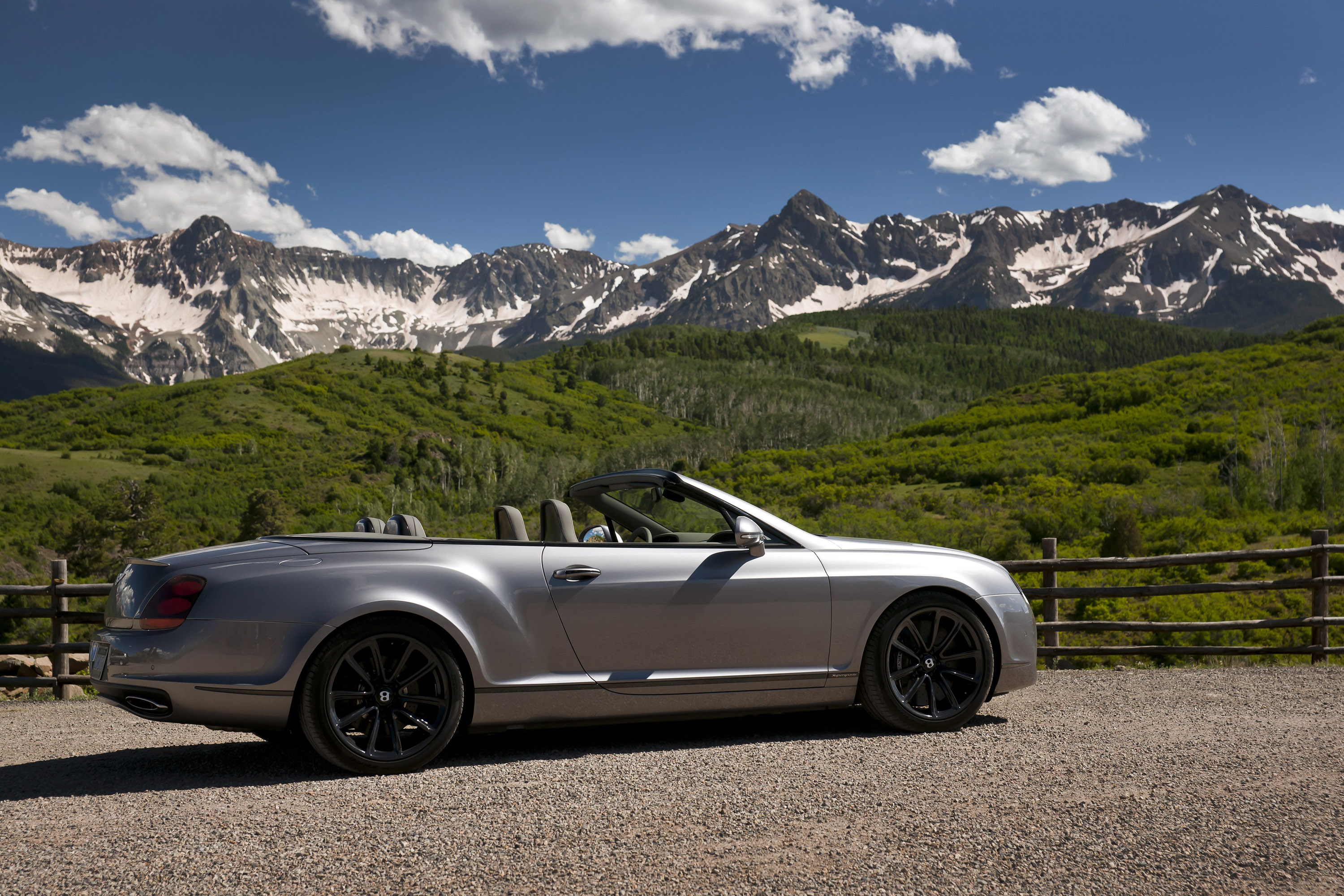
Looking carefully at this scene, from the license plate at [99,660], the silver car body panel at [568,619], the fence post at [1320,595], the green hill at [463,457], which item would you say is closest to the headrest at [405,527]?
the silver car body panel at [568,619]

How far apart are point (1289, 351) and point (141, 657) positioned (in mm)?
79232

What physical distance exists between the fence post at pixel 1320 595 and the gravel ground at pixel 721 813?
3691mm

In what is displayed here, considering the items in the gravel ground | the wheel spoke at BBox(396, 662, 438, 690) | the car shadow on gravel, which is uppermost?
the wheel spoke at BBox(396, 662, 438, 690)

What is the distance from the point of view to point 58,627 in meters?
8.90

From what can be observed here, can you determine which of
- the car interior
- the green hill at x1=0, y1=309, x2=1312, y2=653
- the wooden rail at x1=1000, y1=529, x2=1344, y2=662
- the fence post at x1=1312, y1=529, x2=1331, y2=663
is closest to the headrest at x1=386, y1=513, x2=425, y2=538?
the car interior

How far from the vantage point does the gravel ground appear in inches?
128

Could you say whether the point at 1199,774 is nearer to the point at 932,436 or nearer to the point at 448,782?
the point at 448,782

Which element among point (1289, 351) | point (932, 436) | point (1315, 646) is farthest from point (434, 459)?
point (1315, 646)

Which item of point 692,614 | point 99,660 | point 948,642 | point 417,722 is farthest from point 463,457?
point 417,722

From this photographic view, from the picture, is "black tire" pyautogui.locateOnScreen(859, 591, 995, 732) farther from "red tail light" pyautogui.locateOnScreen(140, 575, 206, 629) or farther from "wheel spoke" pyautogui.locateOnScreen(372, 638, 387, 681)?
"red tail light" pyautogui.locateOnScreen(140, 575, 206, 629)

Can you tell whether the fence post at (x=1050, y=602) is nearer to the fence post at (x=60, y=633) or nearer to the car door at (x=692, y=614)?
the car door at (x=692, y=614)

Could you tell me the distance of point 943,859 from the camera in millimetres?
3383

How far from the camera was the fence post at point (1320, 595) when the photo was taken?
9.05 m

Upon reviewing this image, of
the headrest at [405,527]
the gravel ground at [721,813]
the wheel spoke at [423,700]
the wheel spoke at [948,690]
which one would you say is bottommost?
the gravel ground at [721,813]
